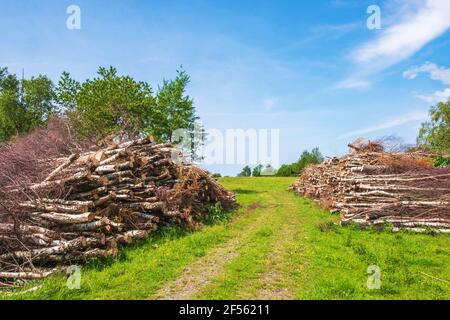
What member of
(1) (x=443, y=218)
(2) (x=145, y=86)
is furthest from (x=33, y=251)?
(2) (x=145, y=86)

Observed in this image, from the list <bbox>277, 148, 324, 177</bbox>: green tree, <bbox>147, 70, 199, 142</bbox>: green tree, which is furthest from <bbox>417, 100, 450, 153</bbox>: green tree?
<bbox>147, 70, 199, 142</bbox>: green tree

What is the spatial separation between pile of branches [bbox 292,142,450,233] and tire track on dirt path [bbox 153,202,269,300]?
5.77 metres

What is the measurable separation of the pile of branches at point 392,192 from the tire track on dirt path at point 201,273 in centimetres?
577

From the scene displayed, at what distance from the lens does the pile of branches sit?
13633 mm

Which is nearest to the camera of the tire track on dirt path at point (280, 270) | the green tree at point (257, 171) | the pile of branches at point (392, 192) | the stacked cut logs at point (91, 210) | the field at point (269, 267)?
the tire track on dirt path at point (280, 270)

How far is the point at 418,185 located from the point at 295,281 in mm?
10221

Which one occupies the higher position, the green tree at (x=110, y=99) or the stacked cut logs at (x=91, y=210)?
the green tree at (x=110, y=99)

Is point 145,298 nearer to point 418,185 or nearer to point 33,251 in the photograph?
point 33,251

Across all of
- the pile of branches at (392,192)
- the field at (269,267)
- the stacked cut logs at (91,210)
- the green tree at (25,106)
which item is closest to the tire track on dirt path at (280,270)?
the field at (269,267)

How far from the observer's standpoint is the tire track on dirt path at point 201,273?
7.04m

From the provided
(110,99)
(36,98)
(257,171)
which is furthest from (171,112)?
(257,171)

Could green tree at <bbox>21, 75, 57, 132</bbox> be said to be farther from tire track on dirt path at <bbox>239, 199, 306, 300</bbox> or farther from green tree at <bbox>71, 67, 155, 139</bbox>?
tire track on dirt path at <bbox>239, 199, 306, 300</bbox>

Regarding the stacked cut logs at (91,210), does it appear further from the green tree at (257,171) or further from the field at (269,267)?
the green tree at (257,171)
